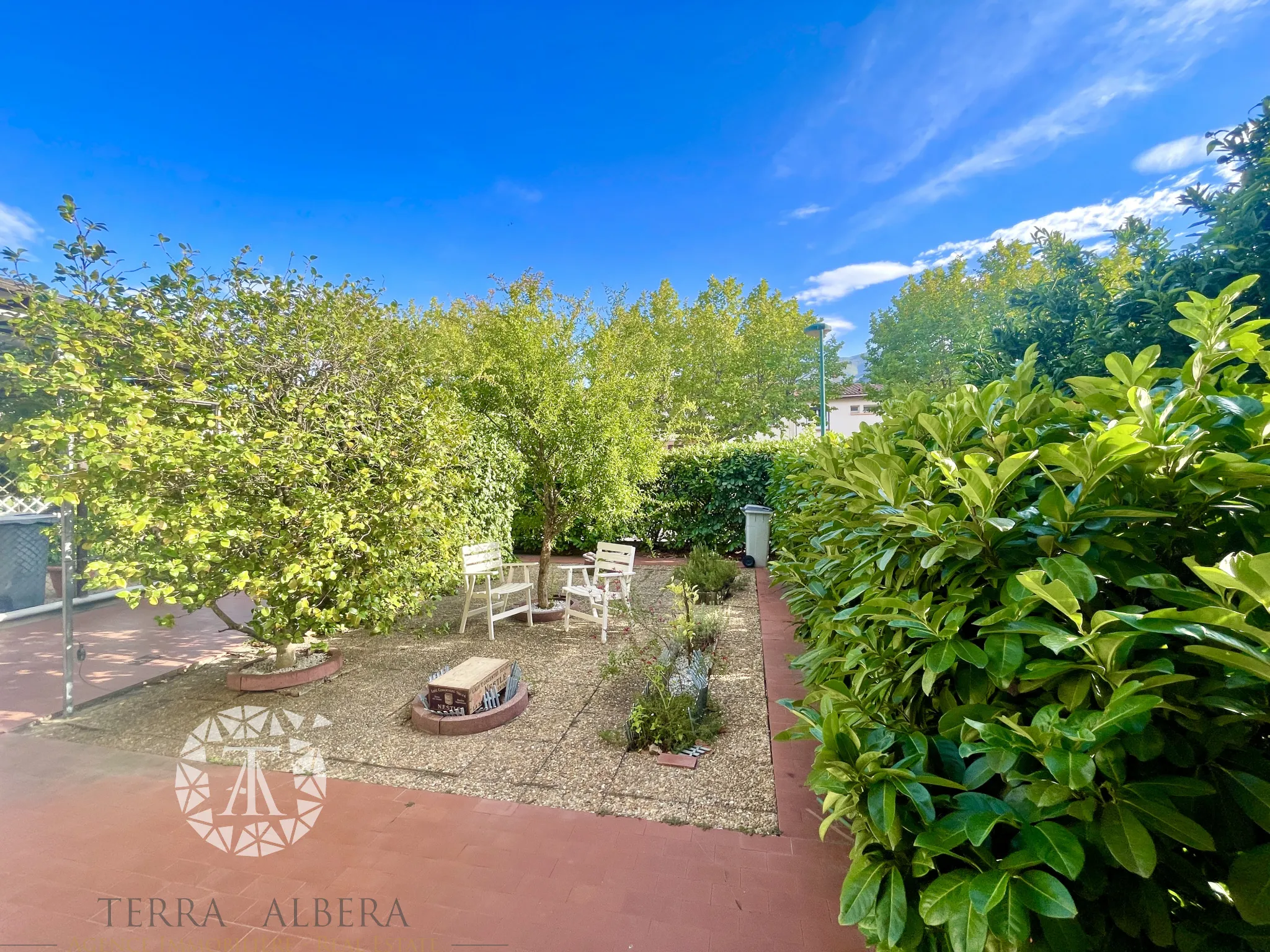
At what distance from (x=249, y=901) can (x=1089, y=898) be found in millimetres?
3024

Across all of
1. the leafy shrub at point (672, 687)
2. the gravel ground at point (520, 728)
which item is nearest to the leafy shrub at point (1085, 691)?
the gravel ground at point (520, 728)

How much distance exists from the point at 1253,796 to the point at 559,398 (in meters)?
5.34

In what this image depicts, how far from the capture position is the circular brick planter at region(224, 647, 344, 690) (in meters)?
4.30

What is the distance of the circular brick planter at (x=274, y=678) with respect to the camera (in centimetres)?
430

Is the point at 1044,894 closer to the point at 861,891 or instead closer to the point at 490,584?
the point at 861,891

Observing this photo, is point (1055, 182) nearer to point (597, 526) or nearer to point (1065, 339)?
point (1065, 339)

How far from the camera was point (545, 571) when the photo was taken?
6445 millimetres

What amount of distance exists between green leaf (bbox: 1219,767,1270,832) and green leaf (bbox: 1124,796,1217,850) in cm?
7

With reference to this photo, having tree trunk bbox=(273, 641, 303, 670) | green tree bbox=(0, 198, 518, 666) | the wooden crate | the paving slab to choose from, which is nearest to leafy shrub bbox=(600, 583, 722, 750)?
the wooden crate

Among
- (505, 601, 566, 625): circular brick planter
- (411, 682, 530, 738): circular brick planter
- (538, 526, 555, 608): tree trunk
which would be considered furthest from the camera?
(538, 526, 555, 608): tree trunk

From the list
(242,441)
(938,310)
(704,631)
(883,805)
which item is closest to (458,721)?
(704,631)

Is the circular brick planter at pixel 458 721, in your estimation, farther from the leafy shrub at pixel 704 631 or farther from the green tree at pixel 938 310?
the green tree at pixel 938 310

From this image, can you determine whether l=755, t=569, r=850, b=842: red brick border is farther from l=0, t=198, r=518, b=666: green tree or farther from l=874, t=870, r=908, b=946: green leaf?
l=0, t=198, r=518, b=666: green tree

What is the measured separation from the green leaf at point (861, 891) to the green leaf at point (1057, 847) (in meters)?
0.34
